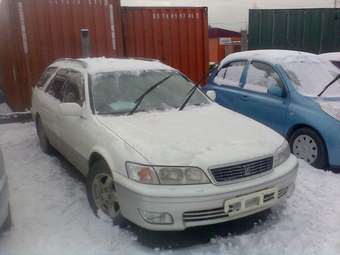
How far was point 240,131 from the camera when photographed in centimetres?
394

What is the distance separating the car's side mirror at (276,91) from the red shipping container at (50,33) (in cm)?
467

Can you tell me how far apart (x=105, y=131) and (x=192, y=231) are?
4.09ft

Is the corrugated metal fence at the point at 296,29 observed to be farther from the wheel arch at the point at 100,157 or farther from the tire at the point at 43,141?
the wheel arch at the point at 100,157

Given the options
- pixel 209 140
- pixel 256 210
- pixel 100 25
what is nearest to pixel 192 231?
pixel 256 210

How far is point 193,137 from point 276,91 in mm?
2465

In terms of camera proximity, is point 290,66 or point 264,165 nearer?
point 264,165

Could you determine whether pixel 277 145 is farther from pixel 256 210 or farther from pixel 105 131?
pixel 105 131

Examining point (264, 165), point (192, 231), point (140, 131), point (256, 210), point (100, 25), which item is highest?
point (100, 25)

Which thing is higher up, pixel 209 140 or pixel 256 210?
pixel 209 140

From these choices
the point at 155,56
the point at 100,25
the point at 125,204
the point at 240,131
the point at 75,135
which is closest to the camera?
the point at 125,204

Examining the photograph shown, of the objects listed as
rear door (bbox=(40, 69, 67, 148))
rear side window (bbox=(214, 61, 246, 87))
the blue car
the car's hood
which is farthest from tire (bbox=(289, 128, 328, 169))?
rear door (bbox=(40, 69, 67, 148))

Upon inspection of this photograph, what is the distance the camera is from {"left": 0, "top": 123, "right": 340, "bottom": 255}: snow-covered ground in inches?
136

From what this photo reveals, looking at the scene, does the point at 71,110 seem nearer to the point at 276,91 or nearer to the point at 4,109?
the point at 276,91

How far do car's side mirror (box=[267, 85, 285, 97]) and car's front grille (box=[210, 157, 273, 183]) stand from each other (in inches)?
90.9
